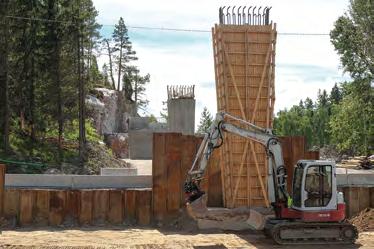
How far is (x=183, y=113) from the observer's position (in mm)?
25266

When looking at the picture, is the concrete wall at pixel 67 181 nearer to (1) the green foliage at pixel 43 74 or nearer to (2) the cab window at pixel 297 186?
(2) the cab window at pixel 297 186

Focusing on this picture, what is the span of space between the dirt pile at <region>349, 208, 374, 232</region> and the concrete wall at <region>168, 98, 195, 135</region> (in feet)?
36.1

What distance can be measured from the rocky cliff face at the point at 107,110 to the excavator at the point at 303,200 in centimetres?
3197

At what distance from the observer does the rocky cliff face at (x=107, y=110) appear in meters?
48.2

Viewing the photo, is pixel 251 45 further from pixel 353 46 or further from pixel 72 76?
pixel 353 46

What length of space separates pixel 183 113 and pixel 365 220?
1180cm

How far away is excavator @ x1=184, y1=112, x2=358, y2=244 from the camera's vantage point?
12.6 metres

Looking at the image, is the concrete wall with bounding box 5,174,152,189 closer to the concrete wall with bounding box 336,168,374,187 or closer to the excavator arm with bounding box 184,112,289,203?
the excavator arm with bounding box 184,112,289,203

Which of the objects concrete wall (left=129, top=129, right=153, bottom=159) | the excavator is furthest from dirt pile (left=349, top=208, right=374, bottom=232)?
concrete wall (left=129, top=129, right=153, bottom=159)

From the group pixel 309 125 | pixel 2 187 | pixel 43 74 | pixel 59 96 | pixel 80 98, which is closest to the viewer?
pixel 2 187

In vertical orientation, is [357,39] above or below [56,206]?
above

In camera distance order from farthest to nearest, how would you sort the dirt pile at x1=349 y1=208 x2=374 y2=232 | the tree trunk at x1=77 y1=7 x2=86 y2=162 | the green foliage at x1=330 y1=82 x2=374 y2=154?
the green foliage at x1=330 y1=82 x2=374 y2=154 < the tree trunk at x1=77 y1=7 x2=86 y2=162 < the dirt pile at x1=349 y1=208 x2=374 y2=232

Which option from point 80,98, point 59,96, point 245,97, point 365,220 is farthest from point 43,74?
point 365,220

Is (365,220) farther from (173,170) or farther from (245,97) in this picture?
(173,170)
